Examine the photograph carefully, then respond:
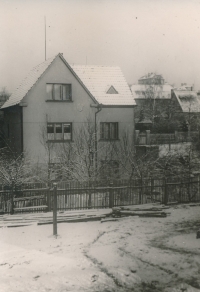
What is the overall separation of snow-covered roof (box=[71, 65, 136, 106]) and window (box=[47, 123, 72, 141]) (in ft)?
7.06

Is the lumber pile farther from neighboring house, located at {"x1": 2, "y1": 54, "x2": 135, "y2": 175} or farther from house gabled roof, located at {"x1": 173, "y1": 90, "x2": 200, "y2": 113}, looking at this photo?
house gabled roof, located at {"x1": 173, "y1": 90, "x2": 200, "y2": 113}

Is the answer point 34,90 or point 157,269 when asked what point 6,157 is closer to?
point 34,90

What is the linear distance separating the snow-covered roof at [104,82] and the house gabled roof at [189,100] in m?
7.24

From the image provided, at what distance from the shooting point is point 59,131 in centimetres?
1614

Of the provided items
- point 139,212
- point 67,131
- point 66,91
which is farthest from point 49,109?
point 139,212

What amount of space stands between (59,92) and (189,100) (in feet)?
38.5

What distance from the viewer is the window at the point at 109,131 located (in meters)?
16.9

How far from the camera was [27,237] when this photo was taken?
816 centimetres

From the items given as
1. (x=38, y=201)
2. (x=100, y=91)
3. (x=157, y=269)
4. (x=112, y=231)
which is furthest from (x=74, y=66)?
(x=157, y=269)

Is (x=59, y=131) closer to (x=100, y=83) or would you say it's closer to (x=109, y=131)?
(x=109, y=131)

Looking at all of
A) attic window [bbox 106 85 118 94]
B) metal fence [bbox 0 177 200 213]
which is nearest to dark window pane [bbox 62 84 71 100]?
attic window [bbox 106 85 118 94]

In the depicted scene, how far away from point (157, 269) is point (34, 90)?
11219mm

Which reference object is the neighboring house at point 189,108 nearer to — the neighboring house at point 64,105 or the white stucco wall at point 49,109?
the neighboring house at point 64,105

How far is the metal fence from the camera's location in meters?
10.8
